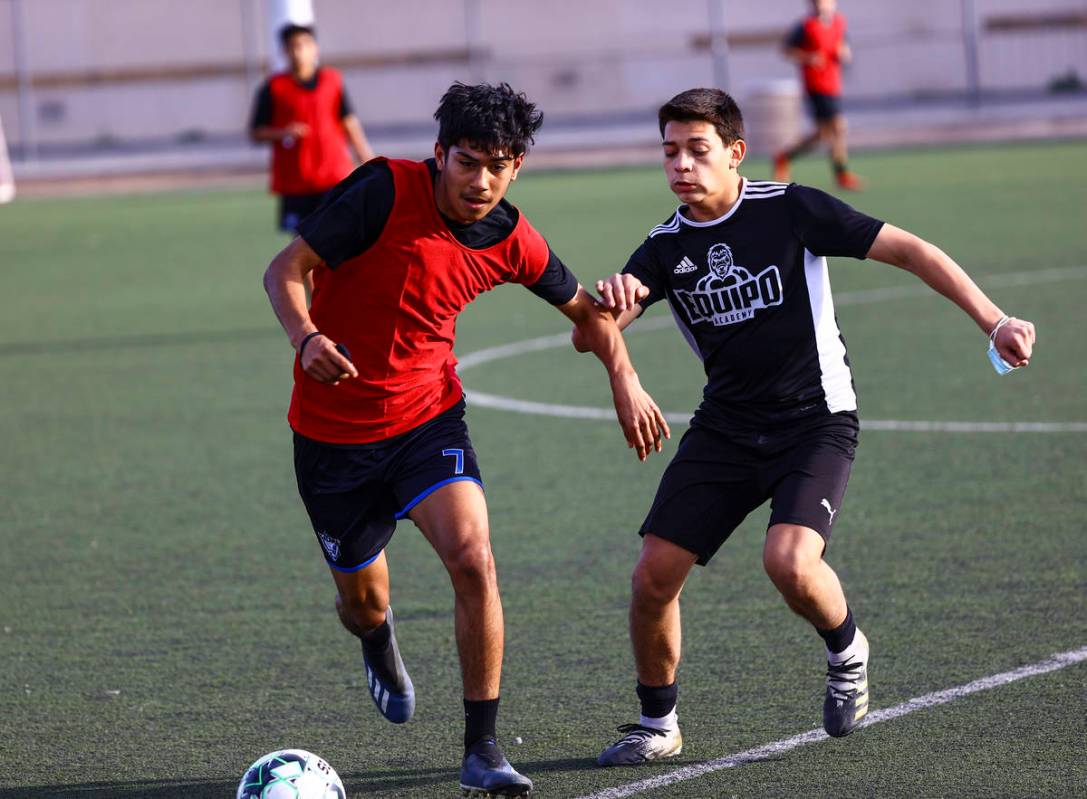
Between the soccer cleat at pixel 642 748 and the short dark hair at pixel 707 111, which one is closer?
the soccer cleat at pixel 642 748

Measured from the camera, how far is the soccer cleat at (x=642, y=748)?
4.89 meters

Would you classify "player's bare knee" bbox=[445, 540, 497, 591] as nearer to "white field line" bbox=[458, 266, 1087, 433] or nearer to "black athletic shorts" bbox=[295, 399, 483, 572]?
"black athletic shorts" bbox=[295, 399, 483, 572]

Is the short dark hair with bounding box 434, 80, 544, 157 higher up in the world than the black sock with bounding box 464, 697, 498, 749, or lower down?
higher up

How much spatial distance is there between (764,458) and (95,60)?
38.9 metres

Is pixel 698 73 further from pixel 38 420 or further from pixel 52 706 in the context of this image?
pixel 52 706

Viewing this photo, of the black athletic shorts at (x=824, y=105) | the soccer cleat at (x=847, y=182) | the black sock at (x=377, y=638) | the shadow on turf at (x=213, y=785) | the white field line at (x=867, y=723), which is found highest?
the black athletic shorts at (x=824, y=105)

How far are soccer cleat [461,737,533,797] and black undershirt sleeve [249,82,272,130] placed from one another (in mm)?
10033

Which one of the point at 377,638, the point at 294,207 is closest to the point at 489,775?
the point at 377,638

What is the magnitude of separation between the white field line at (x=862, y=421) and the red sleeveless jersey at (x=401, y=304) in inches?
174

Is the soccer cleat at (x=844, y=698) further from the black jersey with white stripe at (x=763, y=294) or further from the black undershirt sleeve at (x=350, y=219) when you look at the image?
the black undershirt sleeve at (x=350, y=219)

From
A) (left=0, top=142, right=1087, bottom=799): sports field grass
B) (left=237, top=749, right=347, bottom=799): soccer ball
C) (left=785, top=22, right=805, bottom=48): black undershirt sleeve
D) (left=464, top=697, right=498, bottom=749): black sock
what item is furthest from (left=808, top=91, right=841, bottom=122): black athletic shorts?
(left=237, top=749, right=347, bottom=799): soccer ball

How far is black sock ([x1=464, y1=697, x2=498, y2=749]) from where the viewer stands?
15.4 ft

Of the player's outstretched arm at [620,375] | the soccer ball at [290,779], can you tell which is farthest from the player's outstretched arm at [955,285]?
the soccer ball at [290,779]

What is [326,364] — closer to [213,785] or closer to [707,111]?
[213,785]
